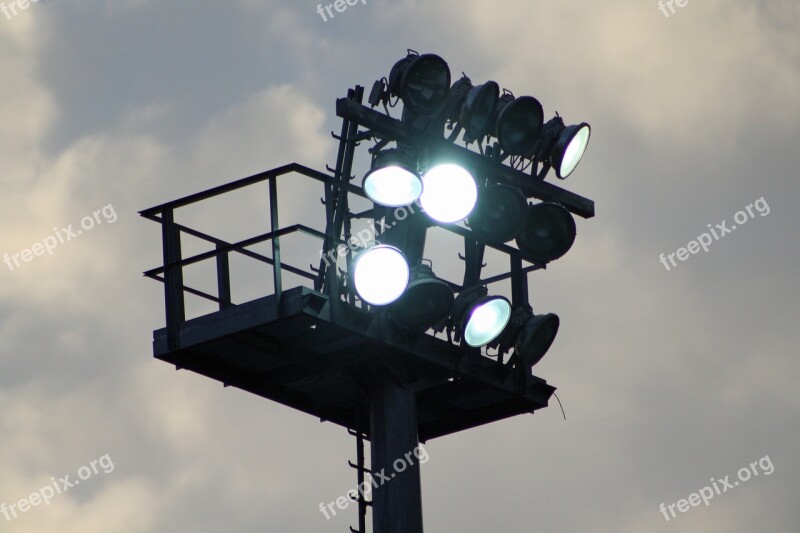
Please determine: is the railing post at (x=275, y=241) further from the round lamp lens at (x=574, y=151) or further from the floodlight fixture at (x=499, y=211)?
the round lamp lens at (x=574, y=151)

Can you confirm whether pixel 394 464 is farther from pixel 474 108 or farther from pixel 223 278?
pixel 474 108

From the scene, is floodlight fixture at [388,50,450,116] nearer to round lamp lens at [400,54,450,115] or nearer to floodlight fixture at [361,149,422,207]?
round lamp lens at [400,54,450,115]

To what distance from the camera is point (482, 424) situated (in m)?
19.3

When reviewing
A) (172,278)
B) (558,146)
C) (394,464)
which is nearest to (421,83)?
(558,146)

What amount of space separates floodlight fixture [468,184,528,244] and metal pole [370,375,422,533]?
1702mm

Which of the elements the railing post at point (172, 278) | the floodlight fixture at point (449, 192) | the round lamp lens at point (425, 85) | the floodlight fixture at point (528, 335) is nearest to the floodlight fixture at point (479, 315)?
the floodlight fixture at point (528, 335)

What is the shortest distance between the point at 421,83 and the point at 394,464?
352 centimetres

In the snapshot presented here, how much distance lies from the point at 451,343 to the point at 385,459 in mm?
1252

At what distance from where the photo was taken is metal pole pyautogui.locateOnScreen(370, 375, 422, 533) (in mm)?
17422

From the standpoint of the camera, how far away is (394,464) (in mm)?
17547

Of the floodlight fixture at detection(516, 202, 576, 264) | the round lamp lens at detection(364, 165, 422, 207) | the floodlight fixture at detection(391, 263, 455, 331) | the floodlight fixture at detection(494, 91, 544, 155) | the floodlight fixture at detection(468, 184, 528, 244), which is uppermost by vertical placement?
the floodlight fixture at detection(494, 91, 544, 155)

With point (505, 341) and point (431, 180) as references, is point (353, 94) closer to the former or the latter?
point (431, 180)

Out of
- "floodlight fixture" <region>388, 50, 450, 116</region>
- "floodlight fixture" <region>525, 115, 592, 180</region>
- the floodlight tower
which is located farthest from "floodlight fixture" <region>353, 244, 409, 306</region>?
"floodlight fixture" <region>525, 115, 592, 180</region>

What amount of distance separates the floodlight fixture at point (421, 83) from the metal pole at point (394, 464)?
256 centimetres
